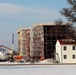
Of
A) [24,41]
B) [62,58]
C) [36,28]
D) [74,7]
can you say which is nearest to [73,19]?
[74,7]

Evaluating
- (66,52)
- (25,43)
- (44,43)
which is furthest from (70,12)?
(25,43)

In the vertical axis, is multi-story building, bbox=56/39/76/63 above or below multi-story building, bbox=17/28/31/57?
below

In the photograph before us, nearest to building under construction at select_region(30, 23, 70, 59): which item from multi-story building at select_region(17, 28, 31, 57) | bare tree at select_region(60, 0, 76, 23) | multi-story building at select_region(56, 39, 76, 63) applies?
multi-story building at select_region(17, 28, 31, 57)

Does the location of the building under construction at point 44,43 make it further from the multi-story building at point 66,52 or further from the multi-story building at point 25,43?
the multi-story building at point 66,52

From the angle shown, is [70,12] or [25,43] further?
[25,43]

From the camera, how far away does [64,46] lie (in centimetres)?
9062

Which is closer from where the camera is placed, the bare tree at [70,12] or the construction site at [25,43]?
the bare tree at [70,12]

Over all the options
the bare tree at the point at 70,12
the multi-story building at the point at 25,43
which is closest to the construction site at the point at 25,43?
the multi-story building at the point at 25,43

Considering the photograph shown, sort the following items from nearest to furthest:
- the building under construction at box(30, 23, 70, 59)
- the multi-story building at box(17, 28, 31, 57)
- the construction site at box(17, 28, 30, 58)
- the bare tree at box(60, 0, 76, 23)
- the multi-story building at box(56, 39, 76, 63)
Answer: the bare tree at box(60, 0, 76, 23) → the multi-story building at box(56, 39, 76, 63) → the building under construction at box(30, 23, 70, 59) → the construction site at box(17, 28, 30, 58) → the multi-story building at box(17, 28, 31, 57)

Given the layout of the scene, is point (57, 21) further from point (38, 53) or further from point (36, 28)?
point (36, 28)

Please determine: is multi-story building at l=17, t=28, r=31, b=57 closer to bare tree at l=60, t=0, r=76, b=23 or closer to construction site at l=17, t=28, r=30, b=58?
construction site at l=17, t=28, r=30, b=58

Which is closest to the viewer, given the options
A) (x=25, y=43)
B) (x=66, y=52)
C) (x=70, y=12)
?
(x=70, y=12)

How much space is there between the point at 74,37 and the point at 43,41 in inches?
3501

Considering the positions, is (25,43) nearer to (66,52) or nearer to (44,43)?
(44,43)
